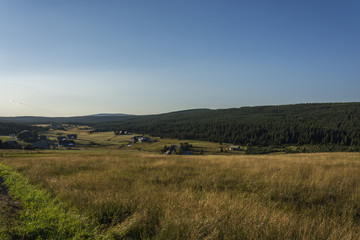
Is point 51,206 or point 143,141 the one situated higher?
point 51,206

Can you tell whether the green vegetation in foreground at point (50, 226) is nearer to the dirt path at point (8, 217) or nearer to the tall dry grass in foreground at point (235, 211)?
the dirt path at point (8, 217)

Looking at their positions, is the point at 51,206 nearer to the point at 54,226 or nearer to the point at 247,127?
the point at 54,226

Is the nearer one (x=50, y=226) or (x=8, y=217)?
(x=50, y=226)

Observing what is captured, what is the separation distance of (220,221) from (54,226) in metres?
3.29

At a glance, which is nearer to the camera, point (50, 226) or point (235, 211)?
point (50, 226)

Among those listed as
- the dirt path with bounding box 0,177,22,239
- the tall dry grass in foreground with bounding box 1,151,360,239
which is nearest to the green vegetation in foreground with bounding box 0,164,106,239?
the dirt path with bounding box 0,177,22,239

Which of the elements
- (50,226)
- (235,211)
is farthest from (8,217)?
(235,211)

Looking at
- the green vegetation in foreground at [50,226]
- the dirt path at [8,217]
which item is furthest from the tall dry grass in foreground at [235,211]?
the dirt path at [8,217]

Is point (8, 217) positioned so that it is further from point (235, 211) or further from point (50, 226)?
point (235, 211)

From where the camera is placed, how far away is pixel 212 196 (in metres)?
4.96

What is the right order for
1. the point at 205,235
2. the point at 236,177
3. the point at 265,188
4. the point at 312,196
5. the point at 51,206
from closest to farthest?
the point at 205,235 → the point at 51,206 → the point at 312,196 → the point at 265,188 → the point at 236,177

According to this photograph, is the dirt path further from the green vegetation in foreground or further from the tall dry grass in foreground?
the tall dry grass in foreground

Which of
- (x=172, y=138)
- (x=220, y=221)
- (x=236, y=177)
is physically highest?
(x=220, y=221)

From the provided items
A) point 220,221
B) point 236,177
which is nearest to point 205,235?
point 220,221
